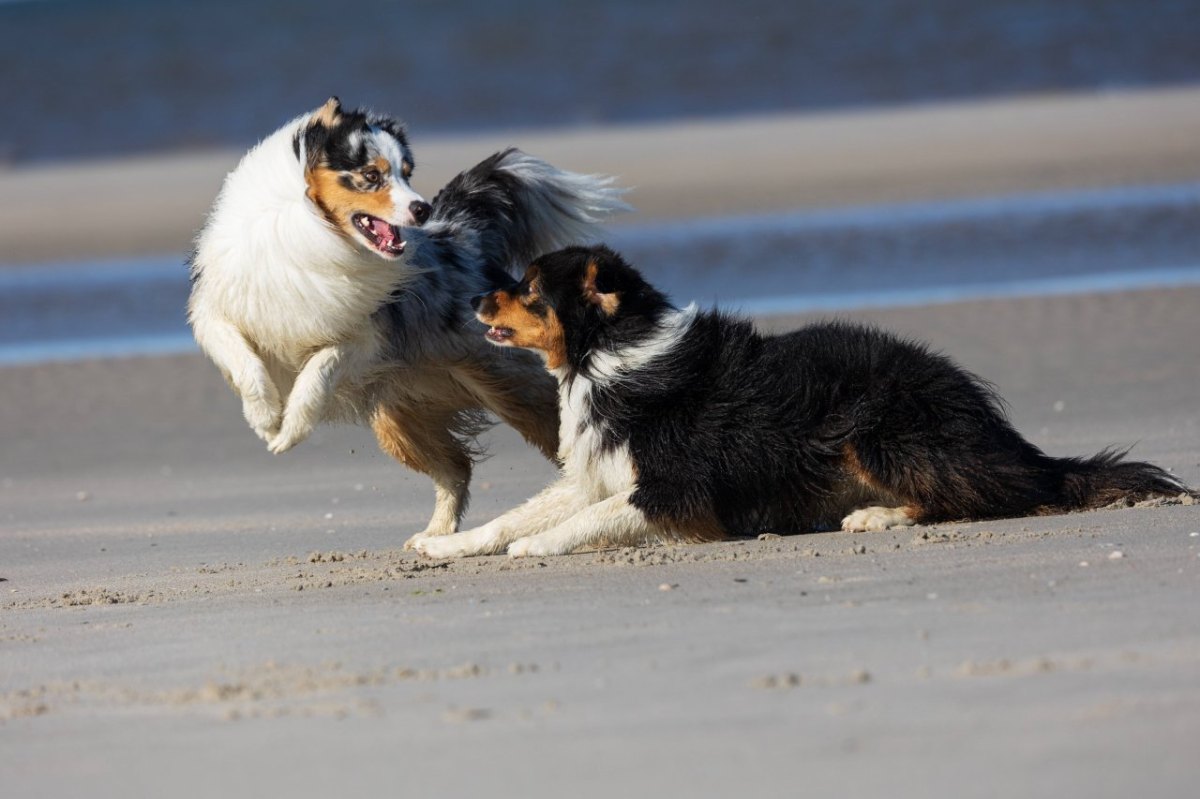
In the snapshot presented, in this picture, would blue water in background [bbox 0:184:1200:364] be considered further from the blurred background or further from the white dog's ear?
the white dog's ear

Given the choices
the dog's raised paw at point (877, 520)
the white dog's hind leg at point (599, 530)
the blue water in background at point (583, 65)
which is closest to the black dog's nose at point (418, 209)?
the white dog's hind leg at point (599, 530)

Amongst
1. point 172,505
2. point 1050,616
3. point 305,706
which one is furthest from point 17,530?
point 1050,616

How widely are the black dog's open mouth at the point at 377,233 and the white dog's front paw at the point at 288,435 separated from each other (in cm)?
71

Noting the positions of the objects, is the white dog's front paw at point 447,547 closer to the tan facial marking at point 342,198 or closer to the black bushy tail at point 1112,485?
the tan facial marking at point 342,198

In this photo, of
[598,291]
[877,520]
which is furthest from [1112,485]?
[598,291]

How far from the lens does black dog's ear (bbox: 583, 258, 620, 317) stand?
20.1 feet

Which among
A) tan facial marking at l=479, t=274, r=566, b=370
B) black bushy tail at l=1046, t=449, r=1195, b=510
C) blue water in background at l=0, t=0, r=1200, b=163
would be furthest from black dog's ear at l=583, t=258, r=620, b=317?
blue water in background at l=0, t=0, r=1200, b=163

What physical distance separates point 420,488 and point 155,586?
2.71 m

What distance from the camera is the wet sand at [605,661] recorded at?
3.27 m

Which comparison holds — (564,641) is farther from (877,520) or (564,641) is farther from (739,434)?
(877,520)

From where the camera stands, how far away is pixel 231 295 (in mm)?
6426

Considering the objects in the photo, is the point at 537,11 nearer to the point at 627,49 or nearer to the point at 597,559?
the point at 627,49

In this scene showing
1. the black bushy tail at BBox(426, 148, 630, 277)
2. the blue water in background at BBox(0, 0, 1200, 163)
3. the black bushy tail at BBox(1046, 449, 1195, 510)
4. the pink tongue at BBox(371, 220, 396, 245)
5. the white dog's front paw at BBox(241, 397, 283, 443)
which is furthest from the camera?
the blue water in background at BBox(0, 0, 1200, 163)

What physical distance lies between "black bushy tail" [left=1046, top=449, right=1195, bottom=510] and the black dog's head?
153 centimetres
